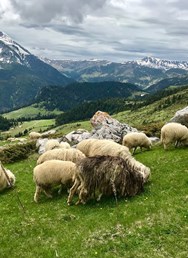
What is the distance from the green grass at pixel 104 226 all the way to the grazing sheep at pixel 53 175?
3.53 feet

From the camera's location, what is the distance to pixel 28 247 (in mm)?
19141

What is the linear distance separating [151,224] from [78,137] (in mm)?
34853

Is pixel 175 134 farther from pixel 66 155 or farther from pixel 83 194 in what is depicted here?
pixel 83 194

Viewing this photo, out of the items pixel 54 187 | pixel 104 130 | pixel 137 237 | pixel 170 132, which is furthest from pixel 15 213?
pixel 104 130

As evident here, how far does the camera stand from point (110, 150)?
3073cm

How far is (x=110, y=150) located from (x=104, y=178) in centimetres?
727

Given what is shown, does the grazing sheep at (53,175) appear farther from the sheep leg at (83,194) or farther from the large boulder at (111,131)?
the large boulder at (111,131)

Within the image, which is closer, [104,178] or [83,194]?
[104,178]

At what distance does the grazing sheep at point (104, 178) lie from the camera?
2364 centimetres

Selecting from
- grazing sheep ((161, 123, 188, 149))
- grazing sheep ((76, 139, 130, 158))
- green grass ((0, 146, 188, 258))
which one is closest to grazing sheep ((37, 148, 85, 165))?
grazing sheep ((76, 139, 130, 158))

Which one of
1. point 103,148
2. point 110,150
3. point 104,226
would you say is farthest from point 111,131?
point 104,226

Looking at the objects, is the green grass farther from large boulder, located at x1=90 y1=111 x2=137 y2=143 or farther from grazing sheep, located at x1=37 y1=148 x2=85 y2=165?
large boulder, located at x1=90 y1=111 x2=137 y2=143

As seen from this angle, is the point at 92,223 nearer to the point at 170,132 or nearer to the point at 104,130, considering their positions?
the point at 170,132

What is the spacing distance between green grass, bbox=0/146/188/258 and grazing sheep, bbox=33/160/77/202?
108 centimetres
